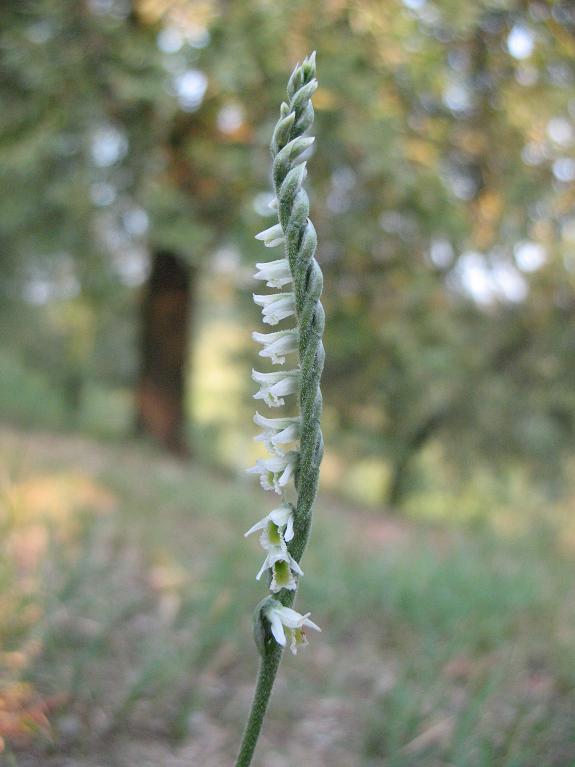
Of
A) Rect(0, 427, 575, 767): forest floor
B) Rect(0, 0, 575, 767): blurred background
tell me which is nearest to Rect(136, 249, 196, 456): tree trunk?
Rect(0, 0, 575, 767): blurred background

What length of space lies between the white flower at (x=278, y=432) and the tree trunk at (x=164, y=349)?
7869mm

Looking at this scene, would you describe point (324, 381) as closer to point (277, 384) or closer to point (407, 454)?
point (407, 454)

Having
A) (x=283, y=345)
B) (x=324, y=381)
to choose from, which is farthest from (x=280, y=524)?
(x=324, y=381)

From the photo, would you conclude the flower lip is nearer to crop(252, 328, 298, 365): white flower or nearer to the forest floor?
crop(252, 328, 298, 365): white flower

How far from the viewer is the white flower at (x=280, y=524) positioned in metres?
1.41

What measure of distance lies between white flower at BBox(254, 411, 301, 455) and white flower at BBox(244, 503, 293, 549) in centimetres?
11

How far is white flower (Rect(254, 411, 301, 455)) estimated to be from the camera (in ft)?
4.81

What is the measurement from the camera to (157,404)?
31.1 ft

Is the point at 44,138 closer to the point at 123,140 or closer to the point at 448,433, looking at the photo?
the point at 123,140

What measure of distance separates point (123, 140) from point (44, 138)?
1.22 metres

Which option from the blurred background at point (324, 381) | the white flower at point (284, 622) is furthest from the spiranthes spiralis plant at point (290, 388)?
the blurred background at point (324, 381)

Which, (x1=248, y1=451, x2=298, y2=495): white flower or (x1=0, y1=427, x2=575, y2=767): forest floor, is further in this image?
(x1=0, y1=427, x2=575, y2=767): forest floor

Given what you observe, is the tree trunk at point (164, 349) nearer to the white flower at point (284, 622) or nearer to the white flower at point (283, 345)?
the white flower at point (283, 345)

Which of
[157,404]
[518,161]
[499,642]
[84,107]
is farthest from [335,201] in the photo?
[499,642]
